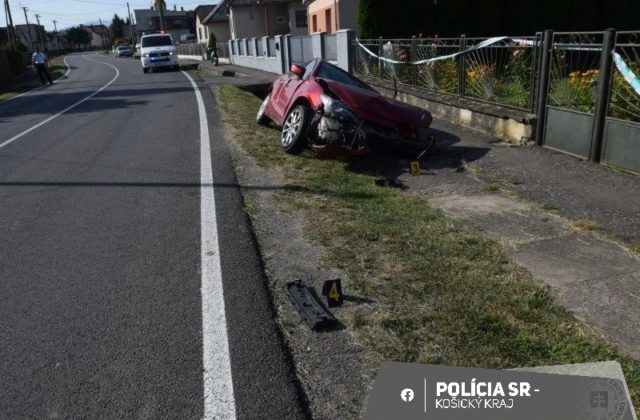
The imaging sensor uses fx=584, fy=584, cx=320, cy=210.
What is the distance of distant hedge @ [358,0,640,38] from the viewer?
62.7ft

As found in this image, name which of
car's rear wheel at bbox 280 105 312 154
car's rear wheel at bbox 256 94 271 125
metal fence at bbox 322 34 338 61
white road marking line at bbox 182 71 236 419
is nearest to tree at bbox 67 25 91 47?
metal fence at bbox 322 34 338 61

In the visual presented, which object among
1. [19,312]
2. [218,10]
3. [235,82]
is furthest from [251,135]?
[218,10]

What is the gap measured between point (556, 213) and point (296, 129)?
3930 millimetres

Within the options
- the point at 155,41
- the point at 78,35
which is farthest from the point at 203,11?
the point at 78,35

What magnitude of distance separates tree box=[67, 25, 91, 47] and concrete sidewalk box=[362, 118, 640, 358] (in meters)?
145

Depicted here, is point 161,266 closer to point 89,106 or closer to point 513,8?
point 89,106

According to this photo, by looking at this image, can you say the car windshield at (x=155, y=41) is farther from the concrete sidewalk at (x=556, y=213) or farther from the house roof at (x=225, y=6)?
the concrete sidewalk at (x=556, y=213)

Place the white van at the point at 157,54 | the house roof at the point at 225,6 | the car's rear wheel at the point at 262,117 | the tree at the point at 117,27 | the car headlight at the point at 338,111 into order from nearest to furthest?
the car headlight at the point at 338,111 < the car's rear wheel at the point at 262,117 < the white van at the point at 157,54 < the house roof at the point at 225,6 < the tree at the point at 117,27

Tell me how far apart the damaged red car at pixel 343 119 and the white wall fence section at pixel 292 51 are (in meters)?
8.86

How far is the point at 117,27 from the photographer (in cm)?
13462

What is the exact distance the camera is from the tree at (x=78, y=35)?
5349 inches

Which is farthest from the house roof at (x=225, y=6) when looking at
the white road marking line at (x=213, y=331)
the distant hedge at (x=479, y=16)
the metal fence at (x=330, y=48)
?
the white road marking line at (x=213, y=331)

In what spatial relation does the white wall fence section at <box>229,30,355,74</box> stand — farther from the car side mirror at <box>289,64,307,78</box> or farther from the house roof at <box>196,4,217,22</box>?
the house roof at <box>196,4,217,22</box>

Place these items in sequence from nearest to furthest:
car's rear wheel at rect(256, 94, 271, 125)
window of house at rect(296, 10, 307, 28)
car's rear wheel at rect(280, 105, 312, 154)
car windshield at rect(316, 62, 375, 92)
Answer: car's rear wheel at rect(280, 105, 312, 154) → car windshield at rect(316, 62, 375, 92) → car's rear wheel at rect(256, 94, 271, 125) → window of house at rect(296, 10, 307, 28)
